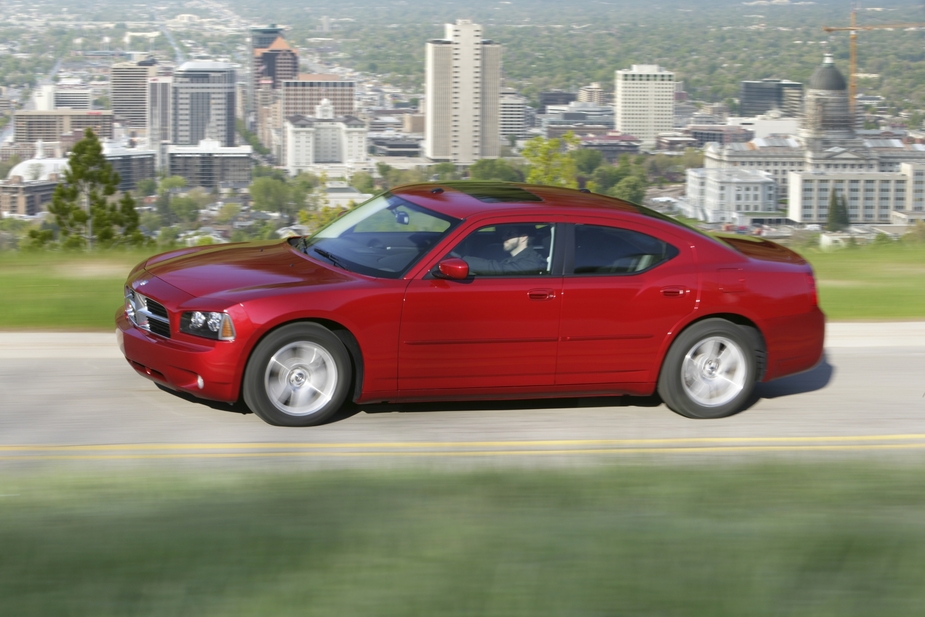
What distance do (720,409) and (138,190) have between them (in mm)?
30922

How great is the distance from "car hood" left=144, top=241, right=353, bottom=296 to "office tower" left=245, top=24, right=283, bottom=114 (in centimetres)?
10187

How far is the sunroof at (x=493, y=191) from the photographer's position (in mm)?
7336

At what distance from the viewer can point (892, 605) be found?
132 inches

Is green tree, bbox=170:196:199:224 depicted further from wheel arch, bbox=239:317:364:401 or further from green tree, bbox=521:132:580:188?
wheel arch, bbox=239:317:364:401

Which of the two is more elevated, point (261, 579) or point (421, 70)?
point (421, 70)

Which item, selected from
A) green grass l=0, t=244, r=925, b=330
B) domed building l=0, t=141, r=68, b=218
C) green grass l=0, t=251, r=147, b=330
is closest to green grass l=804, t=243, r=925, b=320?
green grass l=0, t=244, r=925, b=330

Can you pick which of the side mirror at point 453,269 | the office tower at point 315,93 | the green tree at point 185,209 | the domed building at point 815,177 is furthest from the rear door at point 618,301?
the office tower at point 315,93

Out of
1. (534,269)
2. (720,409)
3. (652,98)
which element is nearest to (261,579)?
(534,269)

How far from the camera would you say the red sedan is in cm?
653

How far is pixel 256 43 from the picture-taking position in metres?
124

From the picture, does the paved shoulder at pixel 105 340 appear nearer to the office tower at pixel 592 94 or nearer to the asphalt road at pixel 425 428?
the asphalt road at pixel 425 428

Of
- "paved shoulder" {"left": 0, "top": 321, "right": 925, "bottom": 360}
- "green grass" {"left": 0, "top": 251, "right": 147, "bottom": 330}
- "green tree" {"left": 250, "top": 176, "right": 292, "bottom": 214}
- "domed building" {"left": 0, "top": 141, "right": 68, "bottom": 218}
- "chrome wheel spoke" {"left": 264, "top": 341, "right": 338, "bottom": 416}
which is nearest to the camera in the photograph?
"chrome wheel spoke" {"left": 264, "top": 341, "right": 338, "bottom": 416}

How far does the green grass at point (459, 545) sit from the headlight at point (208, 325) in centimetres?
182

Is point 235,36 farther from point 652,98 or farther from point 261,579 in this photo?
point 261,579
